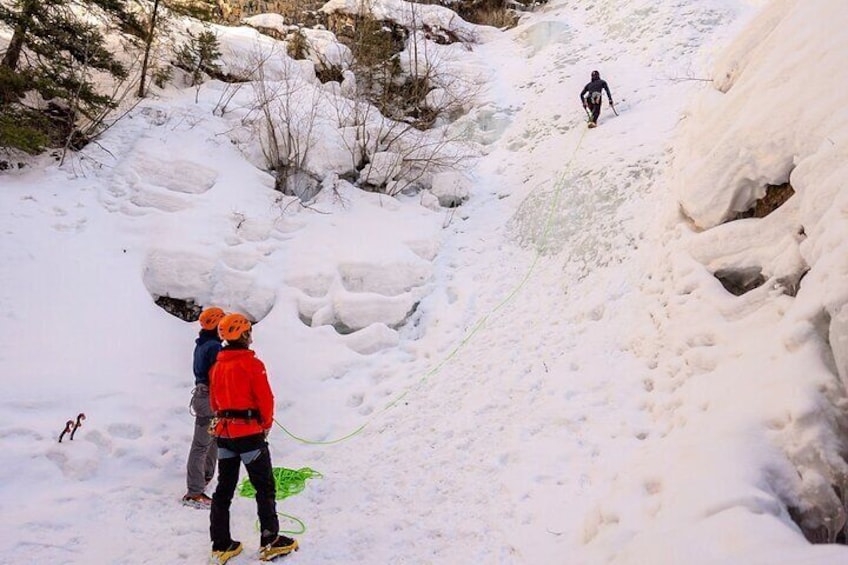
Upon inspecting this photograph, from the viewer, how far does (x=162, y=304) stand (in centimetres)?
719

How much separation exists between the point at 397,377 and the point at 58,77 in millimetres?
7878

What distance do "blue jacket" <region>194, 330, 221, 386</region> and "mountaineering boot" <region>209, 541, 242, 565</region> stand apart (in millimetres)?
1379

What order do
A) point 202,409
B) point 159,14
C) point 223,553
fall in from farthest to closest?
point 159,14, point 202,409, point 223,553

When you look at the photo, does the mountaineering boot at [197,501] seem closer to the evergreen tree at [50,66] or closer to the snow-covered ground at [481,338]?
the snow-covered ground at [481,338]

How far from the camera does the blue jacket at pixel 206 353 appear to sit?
14.2 feet

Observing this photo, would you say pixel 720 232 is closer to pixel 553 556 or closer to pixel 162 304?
pixel 553 556

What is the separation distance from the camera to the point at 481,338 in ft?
22.3

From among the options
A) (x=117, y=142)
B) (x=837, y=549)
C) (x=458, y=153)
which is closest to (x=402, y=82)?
(x=458, y=153)

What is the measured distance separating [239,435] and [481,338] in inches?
149

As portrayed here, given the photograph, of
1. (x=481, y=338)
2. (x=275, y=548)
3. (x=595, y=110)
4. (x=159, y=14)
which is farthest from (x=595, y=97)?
(x=275, y=548)

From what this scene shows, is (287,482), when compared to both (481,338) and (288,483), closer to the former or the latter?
(288,483)

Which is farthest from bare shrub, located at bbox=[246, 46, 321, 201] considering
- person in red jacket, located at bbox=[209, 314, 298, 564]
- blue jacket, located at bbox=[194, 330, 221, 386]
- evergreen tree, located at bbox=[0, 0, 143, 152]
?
person in red jacket, located at bbox=[209, 314, 298, 564]

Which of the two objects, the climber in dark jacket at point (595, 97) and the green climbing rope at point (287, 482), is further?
the climber in dark jacket at point (595, 97)

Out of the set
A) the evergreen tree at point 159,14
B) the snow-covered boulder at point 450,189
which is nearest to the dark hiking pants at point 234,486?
the snow-covered boulder at point 450,189
